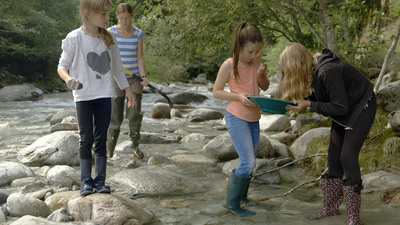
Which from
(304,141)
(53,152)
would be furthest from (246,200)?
(304,141)

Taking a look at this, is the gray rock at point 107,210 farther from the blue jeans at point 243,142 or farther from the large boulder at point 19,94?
the large boulder at point 19,94

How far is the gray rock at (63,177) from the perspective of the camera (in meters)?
4.54

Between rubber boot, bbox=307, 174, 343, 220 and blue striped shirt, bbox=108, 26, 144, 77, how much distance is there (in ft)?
10.0

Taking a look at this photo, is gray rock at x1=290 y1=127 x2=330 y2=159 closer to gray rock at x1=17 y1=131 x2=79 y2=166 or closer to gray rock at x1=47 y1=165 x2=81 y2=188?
gray rock at x1=17 y1=131 x2=79 y2=166

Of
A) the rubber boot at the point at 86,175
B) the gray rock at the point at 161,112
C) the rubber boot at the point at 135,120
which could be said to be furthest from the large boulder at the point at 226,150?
the gray rock at the point at 161,112

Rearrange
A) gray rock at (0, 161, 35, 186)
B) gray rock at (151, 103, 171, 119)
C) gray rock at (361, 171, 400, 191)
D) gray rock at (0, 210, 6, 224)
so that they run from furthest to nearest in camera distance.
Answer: gray rock at (151, 103, 171, 119) → gray rock at (0, 161, 35, 186) → gray rock at (361, 171, 400, 191) → gray rock at (0, 210, 6, 224)

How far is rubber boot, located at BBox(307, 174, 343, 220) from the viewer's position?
11.3ft

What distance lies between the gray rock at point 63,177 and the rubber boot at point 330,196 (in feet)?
8.22

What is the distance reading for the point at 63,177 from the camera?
15.0 ft

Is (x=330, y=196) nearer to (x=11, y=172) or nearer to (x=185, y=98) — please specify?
(x=11, y=172)

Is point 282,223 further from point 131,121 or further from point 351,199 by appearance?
point 131,121

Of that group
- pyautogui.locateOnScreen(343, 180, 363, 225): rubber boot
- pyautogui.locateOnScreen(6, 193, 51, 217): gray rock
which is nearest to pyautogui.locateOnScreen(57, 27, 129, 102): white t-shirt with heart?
pyautogui.locateOnScreen(6, 193, 51, 217): gray rock

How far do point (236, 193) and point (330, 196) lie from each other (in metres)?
0.78

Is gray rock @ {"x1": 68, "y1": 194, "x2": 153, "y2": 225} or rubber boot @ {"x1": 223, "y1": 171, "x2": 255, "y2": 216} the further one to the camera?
rubber boot @ {"x1": 223, "y1": 171, "x2": 255, "y2": 216}
